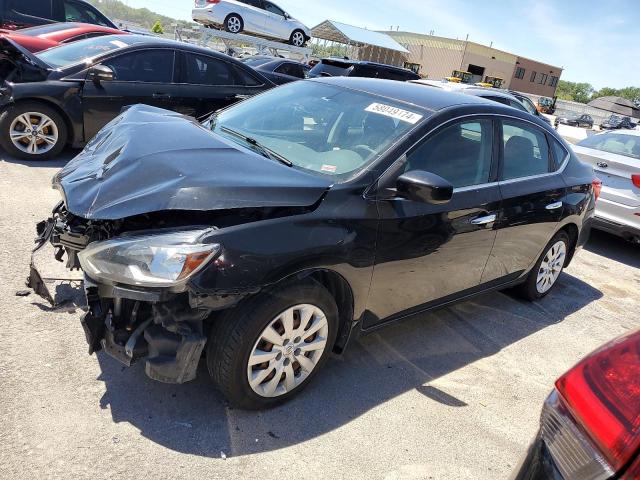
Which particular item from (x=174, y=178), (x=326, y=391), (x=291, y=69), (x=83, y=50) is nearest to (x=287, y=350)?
(x=326, y=391)

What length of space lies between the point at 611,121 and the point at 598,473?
5249 centimetres

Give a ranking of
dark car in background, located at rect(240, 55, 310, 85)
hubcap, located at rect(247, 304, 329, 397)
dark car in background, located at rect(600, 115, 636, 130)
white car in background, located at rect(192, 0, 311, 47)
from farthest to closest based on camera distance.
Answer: dark car in background, located at rect(600, 115, 636, 130) → white car in background, located at rect(192, 0, 311, 47) → dark car in background, located at rect(240, 55, 310, 85) → hubcap, located at rect(247, 304, 329, 397)

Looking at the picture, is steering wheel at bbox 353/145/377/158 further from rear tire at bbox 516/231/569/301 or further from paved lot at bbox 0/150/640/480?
rear tire at bbox 516/231/569/301

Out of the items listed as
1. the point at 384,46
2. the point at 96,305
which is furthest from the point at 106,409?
the point at 384,46

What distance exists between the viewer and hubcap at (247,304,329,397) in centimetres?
261

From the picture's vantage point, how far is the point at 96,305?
2461mm

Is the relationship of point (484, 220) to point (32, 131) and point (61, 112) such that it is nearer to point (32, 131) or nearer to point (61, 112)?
point (61, 112)

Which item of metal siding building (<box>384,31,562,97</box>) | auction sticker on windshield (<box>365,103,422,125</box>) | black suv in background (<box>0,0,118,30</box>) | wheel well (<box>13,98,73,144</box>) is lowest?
wheel well (<box>13,98,73,144</box>)

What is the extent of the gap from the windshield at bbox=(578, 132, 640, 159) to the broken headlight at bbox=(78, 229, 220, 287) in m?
6.72

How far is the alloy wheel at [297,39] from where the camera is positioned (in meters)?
18.6

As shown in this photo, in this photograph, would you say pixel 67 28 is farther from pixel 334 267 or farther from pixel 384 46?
pixel 384 46

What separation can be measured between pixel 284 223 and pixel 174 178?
0.58 m

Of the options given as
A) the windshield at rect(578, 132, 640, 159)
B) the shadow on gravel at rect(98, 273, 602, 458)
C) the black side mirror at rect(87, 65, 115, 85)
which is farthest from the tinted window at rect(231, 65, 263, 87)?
the windshield at rect(578, 132, 640, 159)

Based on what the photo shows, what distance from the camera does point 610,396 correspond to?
4.77ft
